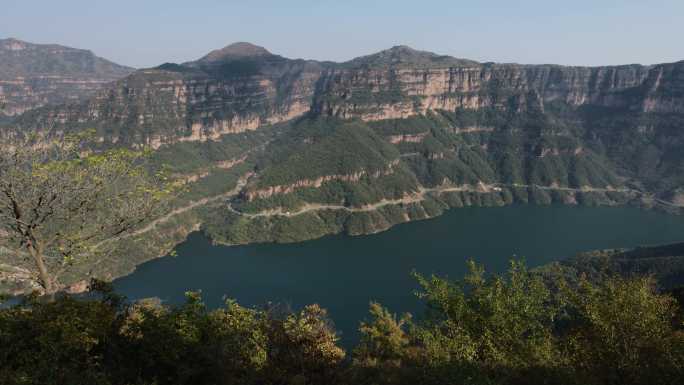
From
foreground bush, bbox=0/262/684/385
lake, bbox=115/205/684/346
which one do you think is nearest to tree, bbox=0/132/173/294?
foreground bush, bbox=0/262/684/385

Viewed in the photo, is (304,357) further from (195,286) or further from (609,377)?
(195,286)

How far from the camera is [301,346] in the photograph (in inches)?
774

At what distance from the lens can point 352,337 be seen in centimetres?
7438

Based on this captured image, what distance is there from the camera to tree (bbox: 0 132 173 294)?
17.1m

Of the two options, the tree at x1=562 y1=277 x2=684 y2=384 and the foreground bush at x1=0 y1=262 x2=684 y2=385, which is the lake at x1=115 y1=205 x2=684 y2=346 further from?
the tree at x1=562 y1=277 x2=684 y2=384

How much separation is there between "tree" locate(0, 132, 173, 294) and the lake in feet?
192

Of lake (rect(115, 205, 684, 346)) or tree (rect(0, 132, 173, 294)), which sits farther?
lake (rect(115, 205, 684, 346))

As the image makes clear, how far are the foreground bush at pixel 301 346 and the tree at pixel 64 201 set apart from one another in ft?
7.03

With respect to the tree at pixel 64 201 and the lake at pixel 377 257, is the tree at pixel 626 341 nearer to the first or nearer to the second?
the tree at pixel 64 201

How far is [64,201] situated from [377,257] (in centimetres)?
10854

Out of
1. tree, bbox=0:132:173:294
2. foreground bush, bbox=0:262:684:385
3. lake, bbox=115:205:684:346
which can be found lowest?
lake, bbox=115:205:684:346

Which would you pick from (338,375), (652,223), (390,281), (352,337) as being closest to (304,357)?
(338,375)

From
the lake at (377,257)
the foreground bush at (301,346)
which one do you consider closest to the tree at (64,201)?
the foreground bush at (301,346)

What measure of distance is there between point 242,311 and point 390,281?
83.6 meters
